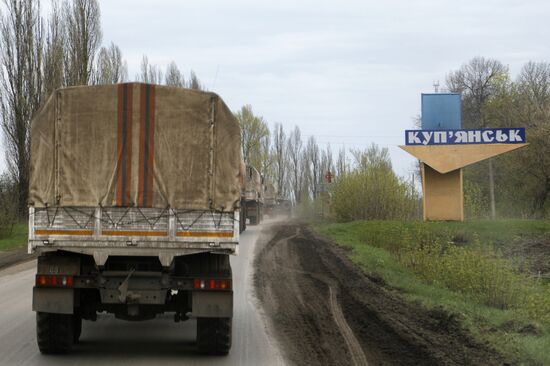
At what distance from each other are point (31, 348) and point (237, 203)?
3.11m

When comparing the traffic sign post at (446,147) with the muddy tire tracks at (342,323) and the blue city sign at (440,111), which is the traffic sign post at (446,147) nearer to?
the blue city sign at (440,111)

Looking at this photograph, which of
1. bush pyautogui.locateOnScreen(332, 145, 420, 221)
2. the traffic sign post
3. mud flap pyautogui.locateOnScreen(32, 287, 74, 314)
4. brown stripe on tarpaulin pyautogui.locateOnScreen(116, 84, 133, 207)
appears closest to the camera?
mud flap pyautogui.locateOnScreen(32, 287, 74, 314)

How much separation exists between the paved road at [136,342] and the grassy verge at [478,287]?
287 cm

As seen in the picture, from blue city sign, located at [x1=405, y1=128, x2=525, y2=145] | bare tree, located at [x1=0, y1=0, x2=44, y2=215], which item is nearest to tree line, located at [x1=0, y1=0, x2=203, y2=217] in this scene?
bare tree, located at [x1=0, y1=0, x2=44, y2=215]

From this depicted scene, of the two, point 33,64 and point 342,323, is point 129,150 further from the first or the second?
point 33,64

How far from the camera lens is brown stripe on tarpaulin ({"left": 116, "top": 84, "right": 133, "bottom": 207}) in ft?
27.8

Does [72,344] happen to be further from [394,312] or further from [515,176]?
[515,176]

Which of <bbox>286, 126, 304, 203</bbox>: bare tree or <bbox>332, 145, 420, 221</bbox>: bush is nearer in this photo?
<bbox>332, 145, 420, 221</bbox>: bush

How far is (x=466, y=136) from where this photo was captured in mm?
27453

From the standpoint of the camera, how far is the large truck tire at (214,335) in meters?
8.62

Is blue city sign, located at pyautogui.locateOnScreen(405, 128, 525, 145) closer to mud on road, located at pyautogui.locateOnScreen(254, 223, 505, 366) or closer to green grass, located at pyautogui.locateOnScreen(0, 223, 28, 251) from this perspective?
mud on road, located at pyautogui.locateOnScreen(254, 223, 505, 366)

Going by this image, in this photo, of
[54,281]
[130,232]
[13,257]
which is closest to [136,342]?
[54,281]

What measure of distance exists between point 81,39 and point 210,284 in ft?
118

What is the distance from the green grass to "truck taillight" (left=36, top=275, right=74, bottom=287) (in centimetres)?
1767
